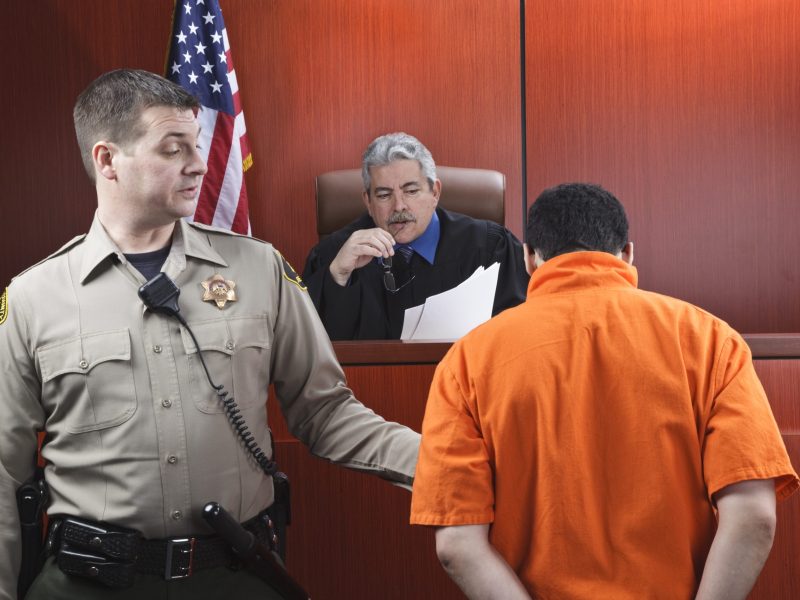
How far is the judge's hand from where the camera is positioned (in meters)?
2.40

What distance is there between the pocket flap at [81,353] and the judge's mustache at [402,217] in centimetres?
168

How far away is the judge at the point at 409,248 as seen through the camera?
108 inches

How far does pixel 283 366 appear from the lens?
52.9 inches

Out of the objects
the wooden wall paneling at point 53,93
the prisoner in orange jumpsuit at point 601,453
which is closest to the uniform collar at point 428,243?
the wooden wall paneling at point 53,93

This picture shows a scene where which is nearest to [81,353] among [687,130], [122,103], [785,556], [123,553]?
[123,553]

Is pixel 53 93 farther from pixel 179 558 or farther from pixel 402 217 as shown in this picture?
pixel 179 558

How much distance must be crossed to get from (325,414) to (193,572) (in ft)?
1.01

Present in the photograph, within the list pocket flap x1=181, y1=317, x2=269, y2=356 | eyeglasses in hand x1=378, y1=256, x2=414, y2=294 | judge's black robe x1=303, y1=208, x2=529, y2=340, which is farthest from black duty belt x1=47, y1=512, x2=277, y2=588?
eyeglasses in hand x1=378, y1=256, x2=414, y2=294

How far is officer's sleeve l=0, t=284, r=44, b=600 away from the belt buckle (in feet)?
0.74

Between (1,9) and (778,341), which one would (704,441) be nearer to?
(778,341)

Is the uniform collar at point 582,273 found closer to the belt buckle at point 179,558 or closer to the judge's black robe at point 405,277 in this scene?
the belt buckle at point 179,558

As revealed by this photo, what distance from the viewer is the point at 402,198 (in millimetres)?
2840

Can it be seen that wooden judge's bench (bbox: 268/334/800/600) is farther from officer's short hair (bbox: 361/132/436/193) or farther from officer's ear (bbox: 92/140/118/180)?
officer's short hair (bbox: 361/132/436/193)

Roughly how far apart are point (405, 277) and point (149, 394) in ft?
5.64
